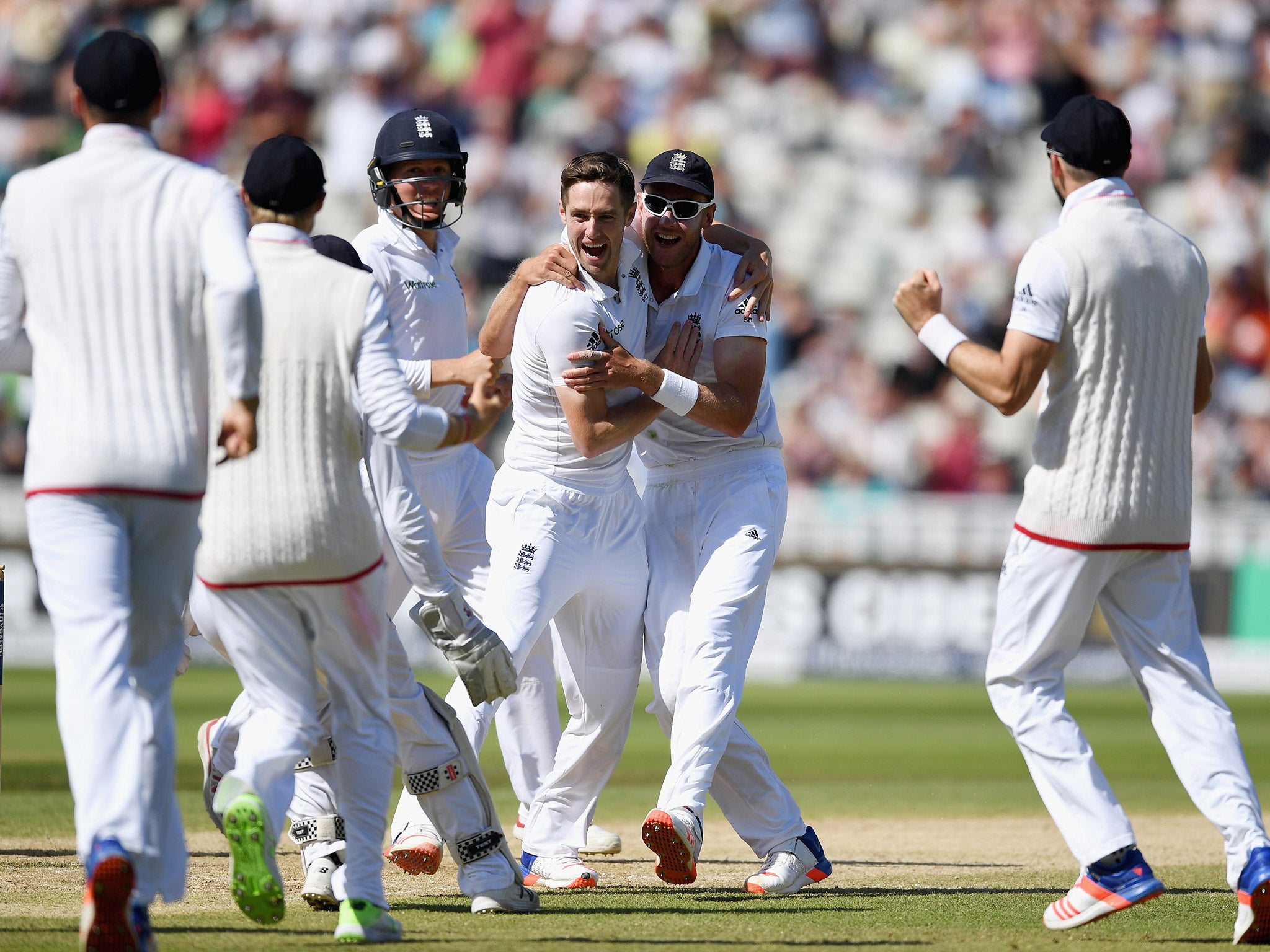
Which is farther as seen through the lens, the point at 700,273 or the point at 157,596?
the point at 700,273

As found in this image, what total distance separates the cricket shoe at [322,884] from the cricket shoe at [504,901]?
0.53m

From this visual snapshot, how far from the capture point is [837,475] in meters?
18.6

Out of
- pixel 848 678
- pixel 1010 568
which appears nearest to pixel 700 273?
pixel 1010 568

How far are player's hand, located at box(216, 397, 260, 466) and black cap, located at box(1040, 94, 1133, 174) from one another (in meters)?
2.78

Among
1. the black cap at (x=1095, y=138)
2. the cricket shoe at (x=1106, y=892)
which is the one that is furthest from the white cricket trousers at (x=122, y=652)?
the black cap at (x=1095, y=138)

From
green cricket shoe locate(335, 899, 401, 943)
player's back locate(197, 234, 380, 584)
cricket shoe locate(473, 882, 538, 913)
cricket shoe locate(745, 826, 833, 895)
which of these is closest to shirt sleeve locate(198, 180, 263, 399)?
player's back locate(197, 234, 380, 584)

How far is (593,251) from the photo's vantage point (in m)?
6.24

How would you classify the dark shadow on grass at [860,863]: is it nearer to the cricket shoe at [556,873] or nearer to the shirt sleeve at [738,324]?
the cricket shoe at [556,873]

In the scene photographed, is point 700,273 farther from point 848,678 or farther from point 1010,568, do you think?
point 848,678

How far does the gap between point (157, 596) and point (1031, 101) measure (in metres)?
19.1

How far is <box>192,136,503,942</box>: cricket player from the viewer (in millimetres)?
4746

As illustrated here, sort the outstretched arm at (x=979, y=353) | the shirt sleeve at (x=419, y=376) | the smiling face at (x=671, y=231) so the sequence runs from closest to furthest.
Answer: the outstretched arm at (x=979, y=353) < the shirt sleeve at (x=419, y=376) < the smiling face at (x=671, y=231)

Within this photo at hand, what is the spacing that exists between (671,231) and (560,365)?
Result: 0.82 m

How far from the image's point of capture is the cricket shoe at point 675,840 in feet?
18.8
